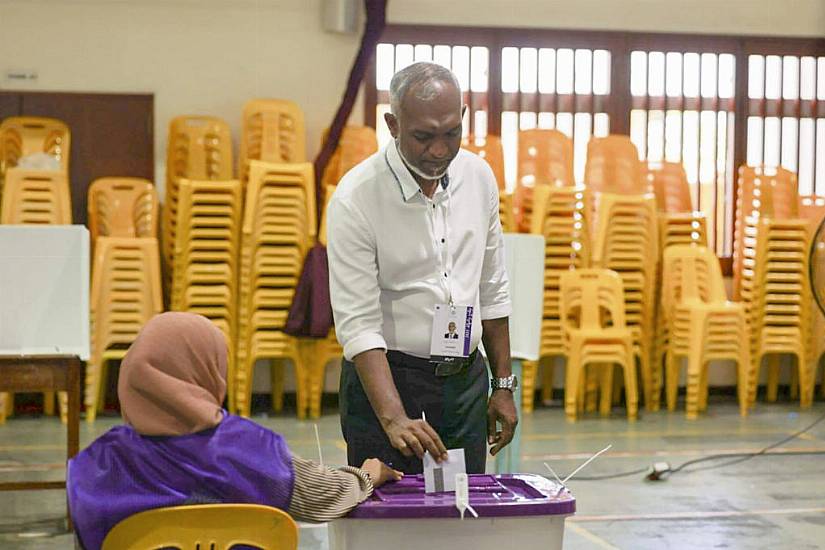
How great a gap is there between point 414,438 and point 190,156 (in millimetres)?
6435

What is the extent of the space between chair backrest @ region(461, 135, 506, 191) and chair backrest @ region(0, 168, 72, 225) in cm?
287

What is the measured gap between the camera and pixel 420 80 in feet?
8.21

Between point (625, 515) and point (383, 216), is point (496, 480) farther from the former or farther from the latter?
point (625, 515)

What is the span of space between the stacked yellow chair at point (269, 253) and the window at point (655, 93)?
1.15m

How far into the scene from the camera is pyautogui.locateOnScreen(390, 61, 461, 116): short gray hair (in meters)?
2.49

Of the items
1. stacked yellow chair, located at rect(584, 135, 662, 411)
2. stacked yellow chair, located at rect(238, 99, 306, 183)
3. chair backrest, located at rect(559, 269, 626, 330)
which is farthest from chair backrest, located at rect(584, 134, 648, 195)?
stacked yellow chair, located at rect(238, 99, 306, 183)

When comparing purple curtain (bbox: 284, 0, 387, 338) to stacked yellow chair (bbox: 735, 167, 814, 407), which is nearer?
purple curtain (bbox: 284, 0, 387, 338)

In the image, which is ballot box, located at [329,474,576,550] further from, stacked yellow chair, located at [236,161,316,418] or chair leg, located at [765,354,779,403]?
chair leg, located at [765,354,779,403]

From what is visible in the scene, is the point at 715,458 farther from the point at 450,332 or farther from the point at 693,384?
the point at 450,332

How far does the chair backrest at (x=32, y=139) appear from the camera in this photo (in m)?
8.44

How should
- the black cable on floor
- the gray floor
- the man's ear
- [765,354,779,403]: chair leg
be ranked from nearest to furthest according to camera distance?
the man's ear
the gray floor
the black cable on floor
[765,354,779,403]: chair leg

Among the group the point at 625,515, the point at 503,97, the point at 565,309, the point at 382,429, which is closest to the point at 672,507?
the point at 625,515

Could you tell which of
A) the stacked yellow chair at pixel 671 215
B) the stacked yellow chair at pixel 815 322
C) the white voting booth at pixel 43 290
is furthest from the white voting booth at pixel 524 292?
the stacked yellow chair at pixel 815 322

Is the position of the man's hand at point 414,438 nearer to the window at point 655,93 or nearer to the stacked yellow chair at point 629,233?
the stacked yellow chair at point 629,233
